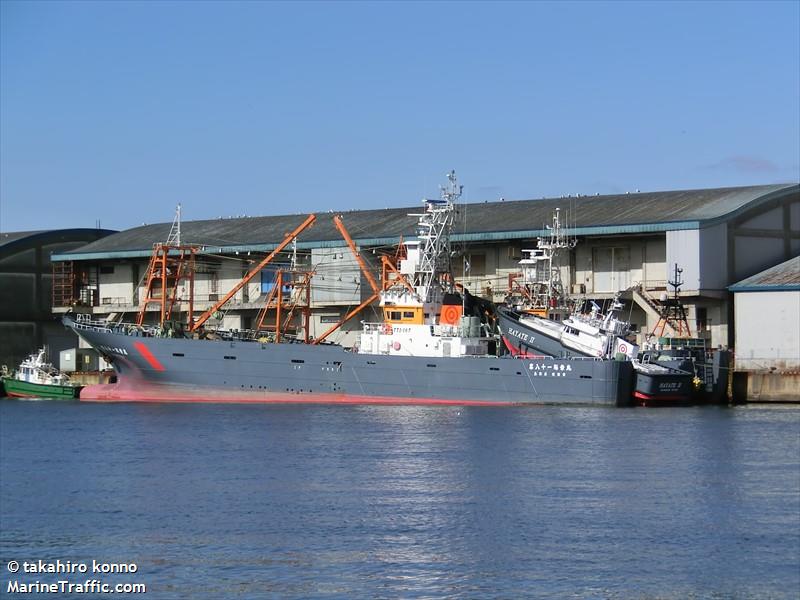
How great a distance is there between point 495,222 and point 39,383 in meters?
22.3

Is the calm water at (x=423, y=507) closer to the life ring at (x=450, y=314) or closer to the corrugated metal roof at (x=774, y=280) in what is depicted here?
the life ring at (x=450, y=314)

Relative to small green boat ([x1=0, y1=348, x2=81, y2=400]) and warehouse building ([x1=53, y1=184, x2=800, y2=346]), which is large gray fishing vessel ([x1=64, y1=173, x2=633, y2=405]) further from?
small green boat ([x1=0, y1=348, x2=81, y2=400])

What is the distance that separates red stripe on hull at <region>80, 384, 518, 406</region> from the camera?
2099 inches

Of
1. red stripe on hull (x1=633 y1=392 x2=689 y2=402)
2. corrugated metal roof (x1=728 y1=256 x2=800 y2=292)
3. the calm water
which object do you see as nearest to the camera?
the calm water

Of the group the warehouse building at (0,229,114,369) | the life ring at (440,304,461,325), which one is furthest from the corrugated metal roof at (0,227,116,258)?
Result: the life ring at (440,304,461,325)

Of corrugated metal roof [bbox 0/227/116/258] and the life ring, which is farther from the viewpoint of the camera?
corrugated metal roof [bbox 0/227/116/258]

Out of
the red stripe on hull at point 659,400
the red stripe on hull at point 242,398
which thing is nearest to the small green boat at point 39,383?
the red stripe on hull at point 242,398

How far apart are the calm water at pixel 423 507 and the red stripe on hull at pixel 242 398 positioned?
8271mm

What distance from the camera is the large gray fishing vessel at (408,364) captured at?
51.5 meters

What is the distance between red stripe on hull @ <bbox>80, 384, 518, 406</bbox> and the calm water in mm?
8271

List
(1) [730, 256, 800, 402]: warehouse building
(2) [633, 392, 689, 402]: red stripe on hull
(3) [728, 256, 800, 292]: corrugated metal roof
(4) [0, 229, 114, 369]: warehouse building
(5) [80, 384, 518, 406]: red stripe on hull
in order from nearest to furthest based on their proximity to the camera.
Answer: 1. (2) [633, 392, 689, 402]: red stripe on hull
2. (1) [730, 256, 800, 402]: warehouse building
3. (5) [80, 384, 518, 406]: red stripe on hull
4. (3) [728, 256, 800, 292]: corrugated metal roof
5. (4) [0, 229, 114, 369]: warehouse building

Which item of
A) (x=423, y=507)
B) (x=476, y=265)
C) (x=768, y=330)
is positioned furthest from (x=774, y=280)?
(x=423, y=507)

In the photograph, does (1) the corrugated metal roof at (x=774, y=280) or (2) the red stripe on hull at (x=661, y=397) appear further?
(1) the corrugated metal roof at (x=774, y=280)

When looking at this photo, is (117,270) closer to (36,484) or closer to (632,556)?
(36,484)
